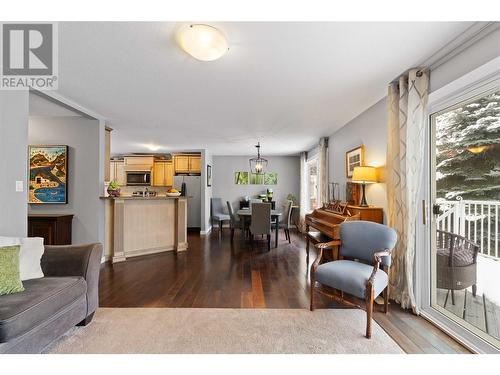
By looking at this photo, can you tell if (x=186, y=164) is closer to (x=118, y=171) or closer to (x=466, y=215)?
(x=118, y=171)

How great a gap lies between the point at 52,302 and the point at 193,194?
4.99 m

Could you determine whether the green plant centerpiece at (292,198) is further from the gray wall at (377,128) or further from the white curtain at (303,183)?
the gray wall at (377,128)

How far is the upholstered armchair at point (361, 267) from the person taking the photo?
6.27 ft

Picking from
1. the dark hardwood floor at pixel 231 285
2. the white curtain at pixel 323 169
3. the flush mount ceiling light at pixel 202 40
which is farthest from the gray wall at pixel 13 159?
the white curtain at pixel 323 169

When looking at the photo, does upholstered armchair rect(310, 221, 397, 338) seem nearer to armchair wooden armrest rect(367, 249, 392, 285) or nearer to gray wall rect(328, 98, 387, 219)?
armchair wooden armrest rect(367, 249, 392, 285)

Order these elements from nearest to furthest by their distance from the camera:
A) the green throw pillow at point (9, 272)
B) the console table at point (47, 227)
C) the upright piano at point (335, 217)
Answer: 1. the green throw pillow at point (9, 272)
2. the upright piano at point (335, 217)
3. the console table at point (47, 227)

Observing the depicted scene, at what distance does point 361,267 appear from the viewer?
214 cm

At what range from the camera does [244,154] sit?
743 cm

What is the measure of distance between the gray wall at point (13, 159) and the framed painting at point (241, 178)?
5.58m

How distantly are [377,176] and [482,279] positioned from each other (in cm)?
146

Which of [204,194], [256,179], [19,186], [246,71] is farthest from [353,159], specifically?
[19,186]

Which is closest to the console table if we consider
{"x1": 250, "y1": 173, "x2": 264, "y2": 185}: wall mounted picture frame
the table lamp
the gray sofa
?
the gray sofa

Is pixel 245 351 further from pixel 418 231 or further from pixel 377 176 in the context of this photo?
pixel 377 176
